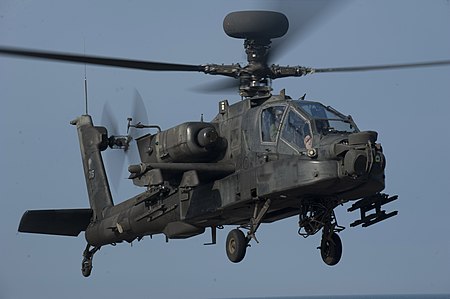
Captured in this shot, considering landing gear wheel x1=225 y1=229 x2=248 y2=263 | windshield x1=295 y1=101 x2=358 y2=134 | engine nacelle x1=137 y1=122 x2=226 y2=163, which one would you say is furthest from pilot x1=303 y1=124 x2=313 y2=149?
landing gear wheel x1=225 y1=229 x2=248 y2=263

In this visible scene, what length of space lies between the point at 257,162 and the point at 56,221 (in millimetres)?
6948

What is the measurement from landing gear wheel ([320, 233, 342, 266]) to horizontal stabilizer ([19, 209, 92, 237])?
7.17 m

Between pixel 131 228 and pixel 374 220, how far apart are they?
16.9ft

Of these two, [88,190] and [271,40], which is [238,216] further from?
[88,190]

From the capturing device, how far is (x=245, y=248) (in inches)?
714

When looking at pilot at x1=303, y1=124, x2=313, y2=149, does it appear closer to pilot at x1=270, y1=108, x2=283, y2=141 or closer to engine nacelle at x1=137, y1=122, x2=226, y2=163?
pilot at x1=270, y1=108, x2=283, y2=141

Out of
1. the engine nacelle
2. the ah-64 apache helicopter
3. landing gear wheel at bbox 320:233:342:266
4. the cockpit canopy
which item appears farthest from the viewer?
the engine nacelle

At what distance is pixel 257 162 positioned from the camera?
18.2 metres

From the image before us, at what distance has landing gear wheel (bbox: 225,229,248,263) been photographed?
18.1m

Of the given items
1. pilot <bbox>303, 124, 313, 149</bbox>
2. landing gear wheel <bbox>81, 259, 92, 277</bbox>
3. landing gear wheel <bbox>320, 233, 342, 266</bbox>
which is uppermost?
pilot <bbox>303, 124, 313, 149</bbox>

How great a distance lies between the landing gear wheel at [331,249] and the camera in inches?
719

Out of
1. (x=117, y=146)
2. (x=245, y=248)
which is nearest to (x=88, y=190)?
(x=117, y=146)

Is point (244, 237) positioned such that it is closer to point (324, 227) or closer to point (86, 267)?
point (324, 227)

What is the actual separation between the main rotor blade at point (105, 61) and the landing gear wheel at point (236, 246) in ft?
Result: 9.37
